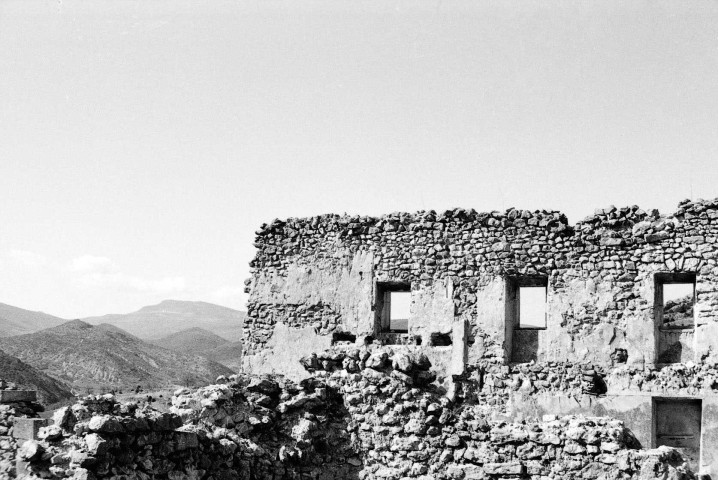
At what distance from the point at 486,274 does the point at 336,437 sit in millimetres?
3618

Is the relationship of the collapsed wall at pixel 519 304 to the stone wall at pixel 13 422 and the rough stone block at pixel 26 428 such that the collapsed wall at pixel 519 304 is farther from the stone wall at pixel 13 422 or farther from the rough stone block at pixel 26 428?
the rough stone block at pixel 26 428

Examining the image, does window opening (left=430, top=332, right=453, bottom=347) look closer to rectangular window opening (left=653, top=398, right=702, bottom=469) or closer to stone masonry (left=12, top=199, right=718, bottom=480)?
stone masonry (left=12, top=199, right=718, bottom=480)

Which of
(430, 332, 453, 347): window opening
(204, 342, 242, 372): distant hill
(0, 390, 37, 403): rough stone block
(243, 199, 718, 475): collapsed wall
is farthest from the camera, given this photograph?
(204, 342, 242, 372): distant hill

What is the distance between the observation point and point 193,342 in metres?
60.4

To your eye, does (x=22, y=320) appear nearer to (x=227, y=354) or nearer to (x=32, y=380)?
(x=227, y=354)

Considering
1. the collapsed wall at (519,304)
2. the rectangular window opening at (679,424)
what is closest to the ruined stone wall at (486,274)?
the collapsed wall at (519,304)

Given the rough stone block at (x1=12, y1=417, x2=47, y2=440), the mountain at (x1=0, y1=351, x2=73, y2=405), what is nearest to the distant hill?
the mountain at (x1=0, y1=351, x2=73, y2=405)

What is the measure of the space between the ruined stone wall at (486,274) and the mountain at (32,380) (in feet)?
48.8

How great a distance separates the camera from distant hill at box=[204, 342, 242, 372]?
50841 mm

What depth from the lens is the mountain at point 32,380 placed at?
2702 centimetres

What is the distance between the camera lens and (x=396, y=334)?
13672mm

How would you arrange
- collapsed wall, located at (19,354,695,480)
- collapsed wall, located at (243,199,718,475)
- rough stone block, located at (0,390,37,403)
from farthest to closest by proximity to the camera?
collapsed wall, located at (243,199,718,475) → rough stone block, located at (0,390,37,403) → collapsed wall, located at (19,354,695,480)

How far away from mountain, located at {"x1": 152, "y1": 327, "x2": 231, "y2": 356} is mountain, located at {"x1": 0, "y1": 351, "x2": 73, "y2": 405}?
1016 inches

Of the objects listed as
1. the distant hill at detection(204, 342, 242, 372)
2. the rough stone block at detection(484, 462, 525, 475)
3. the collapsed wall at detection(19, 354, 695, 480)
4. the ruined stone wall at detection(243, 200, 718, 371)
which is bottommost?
the rough stone block at detection(484, 462, 525, 475)
